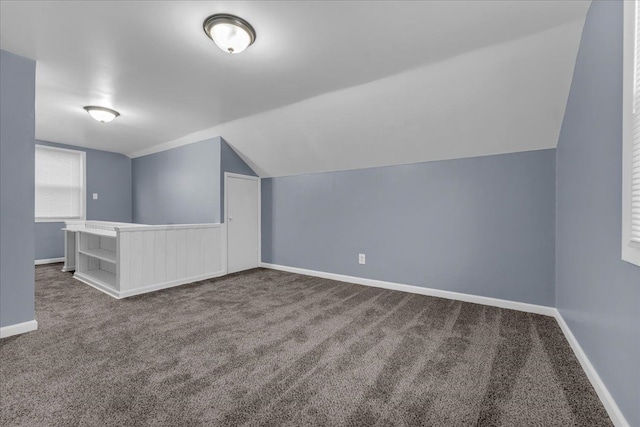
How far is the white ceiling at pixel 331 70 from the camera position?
1.74 meters

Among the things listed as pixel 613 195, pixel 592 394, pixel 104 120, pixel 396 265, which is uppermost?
pixel 104 120

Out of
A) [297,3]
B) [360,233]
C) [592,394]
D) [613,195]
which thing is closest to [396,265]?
[360,233]

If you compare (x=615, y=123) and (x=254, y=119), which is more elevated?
(x=254, y=119)

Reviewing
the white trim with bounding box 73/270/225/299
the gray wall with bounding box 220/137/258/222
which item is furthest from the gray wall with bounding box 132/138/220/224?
the white trim with bounding box 73/270/225/299

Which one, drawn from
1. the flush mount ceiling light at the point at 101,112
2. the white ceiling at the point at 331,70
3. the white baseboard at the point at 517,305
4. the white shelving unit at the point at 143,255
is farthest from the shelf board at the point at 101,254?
the white baseboard at the point at 517,305

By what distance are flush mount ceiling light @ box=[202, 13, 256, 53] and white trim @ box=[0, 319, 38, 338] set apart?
265 cm

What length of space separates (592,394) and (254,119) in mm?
3809

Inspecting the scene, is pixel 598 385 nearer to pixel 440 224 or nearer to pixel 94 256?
pixel 440 224

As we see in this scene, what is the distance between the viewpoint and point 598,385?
4.77 ft

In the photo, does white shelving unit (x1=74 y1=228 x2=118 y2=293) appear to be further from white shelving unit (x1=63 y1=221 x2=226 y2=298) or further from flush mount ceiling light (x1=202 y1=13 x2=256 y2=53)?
flush mount ceiling light (x1=202 y1=13 x2=256 y2=53)

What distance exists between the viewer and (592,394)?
146cm

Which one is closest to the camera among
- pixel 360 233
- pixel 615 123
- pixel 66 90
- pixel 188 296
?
pixel 615 123

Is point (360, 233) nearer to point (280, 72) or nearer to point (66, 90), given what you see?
point (280, 72)

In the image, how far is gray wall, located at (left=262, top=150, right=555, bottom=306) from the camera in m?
2.69
